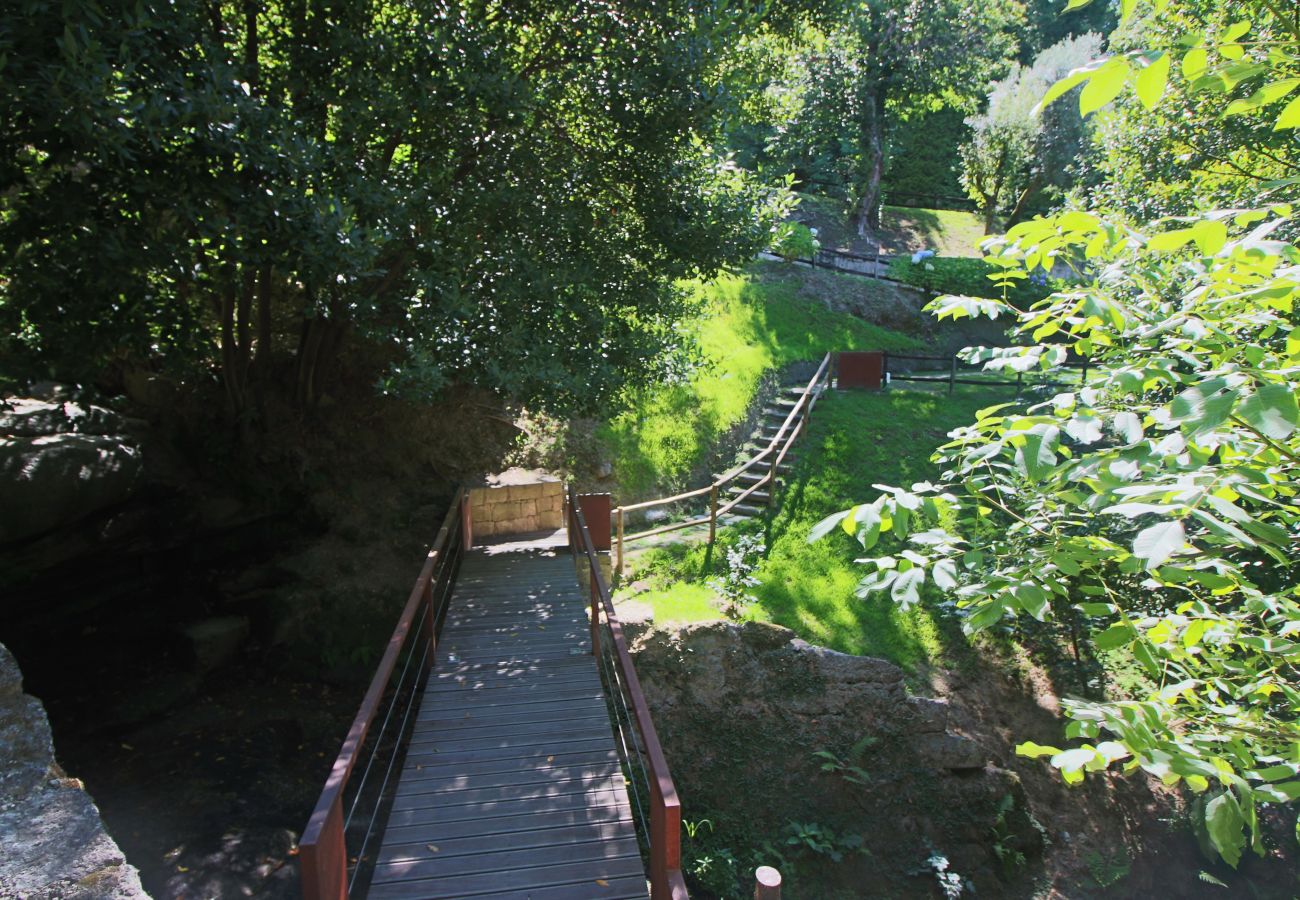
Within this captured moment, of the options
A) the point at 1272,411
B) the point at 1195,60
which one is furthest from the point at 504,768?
the point at 1195,60

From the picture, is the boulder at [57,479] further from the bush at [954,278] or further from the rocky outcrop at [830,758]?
the bush at [954,278]

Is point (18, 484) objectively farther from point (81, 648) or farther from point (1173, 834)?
point (1173, 834)

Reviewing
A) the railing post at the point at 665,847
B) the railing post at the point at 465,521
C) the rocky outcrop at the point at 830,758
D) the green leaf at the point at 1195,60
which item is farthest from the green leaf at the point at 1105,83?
the railing post at the point at 465,521

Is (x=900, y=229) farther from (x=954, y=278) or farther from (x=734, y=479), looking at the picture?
(x=734, y=479)

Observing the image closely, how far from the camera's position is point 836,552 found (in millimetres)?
13453

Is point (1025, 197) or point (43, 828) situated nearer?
point (43, 828)

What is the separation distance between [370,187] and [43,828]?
18.3ft

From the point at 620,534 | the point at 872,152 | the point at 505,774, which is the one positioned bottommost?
the point at 505,774

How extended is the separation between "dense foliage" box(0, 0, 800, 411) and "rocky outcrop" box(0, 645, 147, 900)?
3.75 m

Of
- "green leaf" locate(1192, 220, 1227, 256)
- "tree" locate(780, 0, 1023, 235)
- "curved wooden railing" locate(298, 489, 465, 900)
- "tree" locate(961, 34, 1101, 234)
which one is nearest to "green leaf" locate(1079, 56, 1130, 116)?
"green leaf" locate(1192, 220, 1227, 256)

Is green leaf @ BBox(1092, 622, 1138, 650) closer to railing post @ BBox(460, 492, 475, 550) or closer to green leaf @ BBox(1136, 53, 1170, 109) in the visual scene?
green leaf @ BBox(1136, 53, 1170, 109)

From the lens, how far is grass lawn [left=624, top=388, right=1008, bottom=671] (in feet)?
38.0

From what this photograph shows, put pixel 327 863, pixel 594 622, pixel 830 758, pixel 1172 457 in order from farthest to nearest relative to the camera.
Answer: pixel 830 758 < pixel 594 622 < pixel 327 863 < pixel 1172 457

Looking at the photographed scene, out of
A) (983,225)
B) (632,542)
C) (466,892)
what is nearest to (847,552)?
(632,542)
